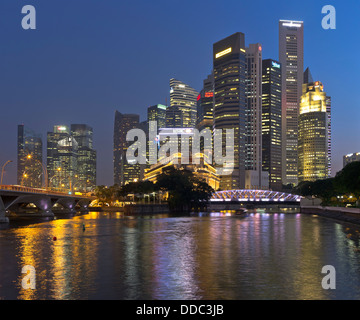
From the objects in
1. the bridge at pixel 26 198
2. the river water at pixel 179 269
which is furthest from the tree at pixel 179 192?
the river water at pixel 179 269

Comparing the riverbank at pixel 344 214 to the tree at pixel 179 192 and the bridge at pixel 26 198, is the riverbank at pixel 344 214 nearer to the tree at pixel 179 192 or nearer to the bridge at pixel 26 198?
the tree at pixel 179 192

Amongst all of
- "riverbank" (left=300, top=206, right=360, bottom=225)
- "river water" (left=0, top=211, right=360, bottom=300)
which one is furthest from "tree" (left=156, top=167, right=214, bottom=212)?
"river water" (left=0, top=211, right=360, bottom=300)

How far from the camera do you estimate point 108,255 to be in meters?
42.0

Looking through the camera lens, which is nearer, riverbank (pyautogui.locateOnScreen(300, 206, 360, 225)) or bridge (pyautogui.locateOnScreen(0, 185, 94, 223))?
riverbank (pyautogui.locateOnScreen(300, 206, 360, 225))

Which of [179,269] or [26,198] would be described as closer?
[179,269]

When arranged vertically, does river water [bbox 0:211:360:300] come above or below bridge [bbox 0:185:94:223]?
below

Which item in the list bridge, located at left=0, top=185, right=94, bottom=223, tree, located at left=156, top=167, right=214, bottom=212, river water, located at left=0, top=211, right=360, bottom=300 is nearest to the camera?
river water, located at left=0, top=211, right=360, bottom=300

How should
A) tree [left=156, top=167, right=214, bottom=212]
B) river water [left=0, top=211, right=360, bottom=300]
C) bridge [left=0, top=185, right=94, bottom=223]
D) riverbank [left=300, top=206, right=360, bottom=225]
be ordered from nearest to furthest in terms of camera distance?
river water [left=0, top=211, right=360, bottom=300] → riverbank [left=300, top=206, right=360, bottom=225] → bridge [left=0, top=185, right=94, bottom=223] → tree [left=156, top=167, right=214, bottom=212]

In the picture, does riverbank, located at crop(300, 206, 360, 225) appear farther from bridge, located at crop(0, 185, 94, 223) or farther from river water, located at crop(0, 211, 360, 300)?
bridge, located at crop(0, 185, 94, 223)

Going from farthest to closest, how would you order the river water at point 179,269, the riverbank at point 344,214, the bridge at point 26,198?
the bridge at point 26,198, the riverbank at point 344,214, the river water at point 179,269

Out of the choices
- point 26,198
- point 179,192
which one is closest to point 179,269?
point 26,198

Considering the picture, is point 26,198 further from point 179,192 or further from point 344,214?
point 344,214
